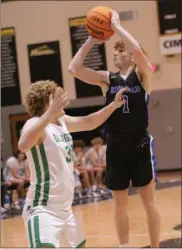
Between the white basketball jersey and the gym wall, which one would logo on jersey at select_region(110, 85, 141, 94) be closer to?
the white basketball jersey

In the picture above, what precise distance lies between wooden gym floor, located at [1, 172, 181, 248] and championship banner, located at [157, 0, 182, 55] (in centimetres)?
469

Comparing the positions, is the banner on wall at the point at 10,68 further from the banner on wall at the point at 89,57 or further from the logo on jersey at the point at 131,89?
the logo on jersey at the point at 131,89

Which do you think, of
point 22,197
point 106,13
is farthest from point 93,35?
point 22,197

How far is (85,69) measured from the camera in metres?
4.05

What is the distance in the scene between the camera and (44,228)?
11.0 feet

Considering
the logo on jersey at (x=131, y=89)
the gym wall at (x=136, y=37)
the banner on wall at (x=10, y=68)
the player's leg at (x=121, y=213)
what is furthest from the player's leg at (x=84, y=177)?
the logo on jersey at (x=131, y=89)

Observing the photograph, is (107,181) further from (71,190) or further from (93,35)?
(93,35)

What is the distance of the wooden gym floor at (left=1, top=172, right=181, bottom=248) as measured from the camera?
20.1 feet

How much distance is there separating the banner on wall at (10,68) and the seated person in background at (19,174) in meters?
4.69

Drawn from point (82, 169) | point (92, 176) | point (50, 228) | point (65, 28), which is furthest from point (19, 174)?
point (50, 228)

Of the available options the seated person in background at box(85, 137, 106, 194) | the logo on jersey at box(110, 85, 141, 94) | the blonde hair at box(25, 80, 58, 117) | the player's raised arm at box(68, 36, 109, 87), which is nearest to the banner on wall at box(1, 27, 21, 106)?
the seated person in background at box(85, 137, 106, 194)

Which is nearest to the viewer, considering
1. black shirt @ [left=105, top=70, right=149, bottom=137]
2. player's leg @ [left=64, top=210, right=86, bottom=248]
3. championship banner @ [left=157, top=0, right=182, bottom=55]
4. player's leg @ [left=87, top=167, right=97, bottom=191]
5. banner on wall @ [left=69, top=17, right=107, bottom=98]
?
player's leg @ [left=64, top=210, right=86, bottom=248]

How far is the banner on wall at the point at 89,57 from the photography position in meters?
14.3

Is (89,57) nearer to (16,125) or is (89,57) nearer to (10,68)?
(10,68)
